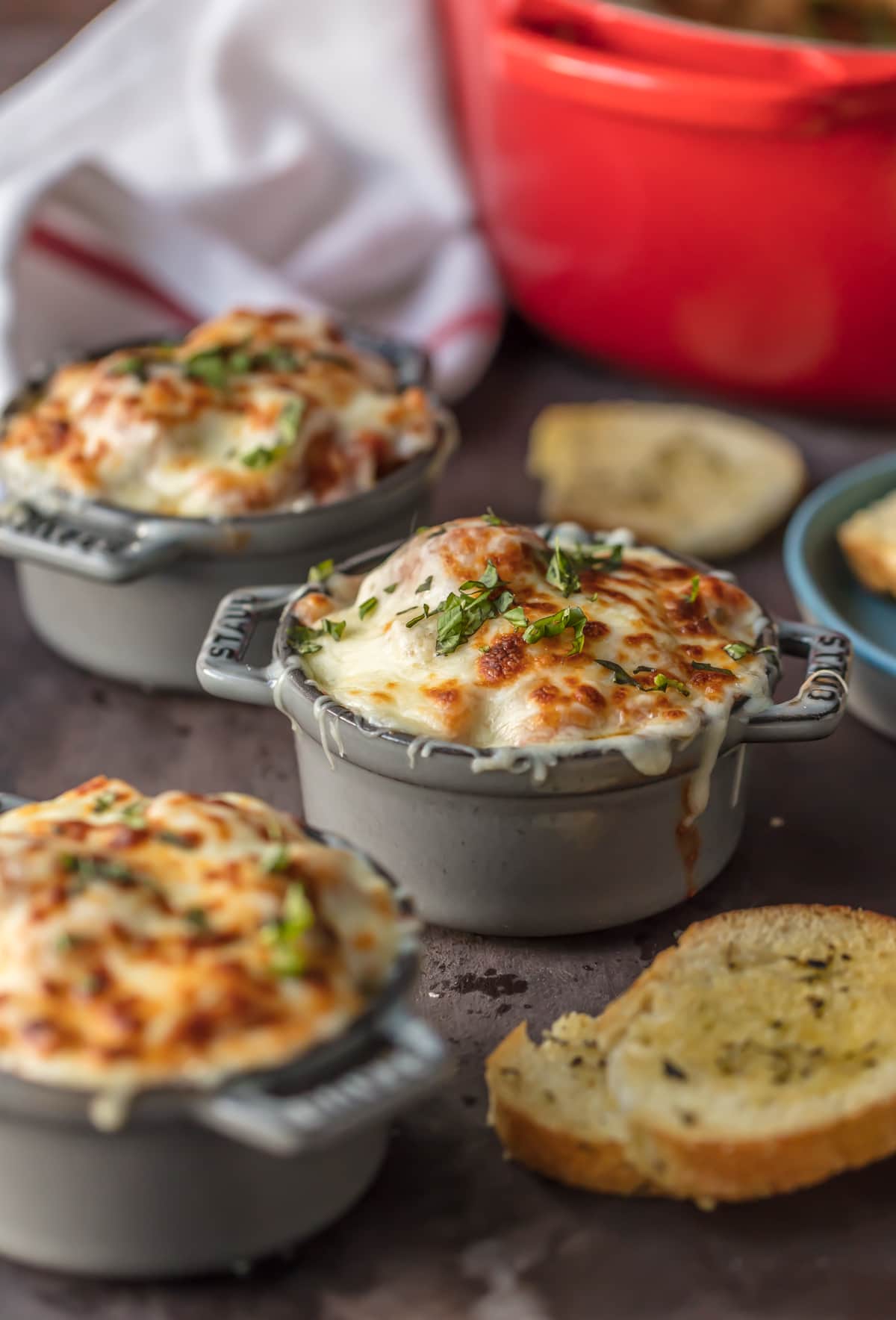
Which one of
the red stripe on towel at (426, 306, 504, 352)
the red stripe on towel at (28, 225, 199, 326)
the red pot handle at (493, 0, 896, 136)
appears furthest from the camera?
the red stripe on towel at (426, 306, 504, 352)

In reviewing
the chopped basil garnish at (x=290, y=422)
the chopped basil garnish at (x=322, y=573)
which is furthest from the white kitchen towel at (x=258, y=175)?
the chopped basil garnish at (x=322, y=573)

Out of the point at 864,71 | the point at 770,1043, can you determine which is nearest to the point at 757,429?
the point at 864,71

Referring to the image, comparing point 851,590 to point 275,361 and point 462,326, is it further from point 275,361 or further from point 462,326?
Result: point 462,326

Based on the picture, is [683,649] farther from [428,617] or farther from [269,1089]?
[269,1089]

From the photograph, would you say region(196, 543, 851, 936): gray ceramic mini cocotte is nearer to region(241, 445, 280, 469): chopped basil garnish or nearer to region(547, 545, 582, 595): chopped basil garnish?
region(547, 545, 582, 595): chopped basil garnish

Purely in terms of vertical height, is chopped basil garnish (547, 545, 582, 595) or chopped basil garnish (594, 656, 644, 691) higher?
chopped basil garnish (547, 545, 582, 595)

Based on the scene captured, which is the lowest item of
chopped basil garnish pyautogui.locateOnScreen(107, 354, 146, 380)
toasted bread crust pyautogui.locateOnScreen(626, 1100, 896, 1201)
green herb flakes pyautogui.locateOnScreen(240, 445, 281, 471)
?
toasted bread crust pyautogui.locateOnScreen(626, 1100, 896, 1201)

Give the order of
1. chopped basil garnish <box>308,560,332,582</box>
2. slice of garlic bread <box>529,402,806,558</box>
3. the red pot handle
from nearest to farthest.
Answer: chopped basil garnish <box>308,560,332,582</box> < the red pot handle < slice of garlic bread <box>529,402,806,558</box>

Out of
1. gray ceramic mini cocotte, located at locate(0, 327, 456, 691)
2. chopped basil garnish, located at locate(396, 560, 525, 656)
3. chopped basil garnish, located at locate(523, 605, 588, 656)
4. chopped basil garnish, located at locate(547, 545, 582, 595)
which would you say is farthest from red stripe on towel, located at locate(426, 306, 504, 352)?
chopped basil garnish, located at locate(523, 605, 588, 656)
